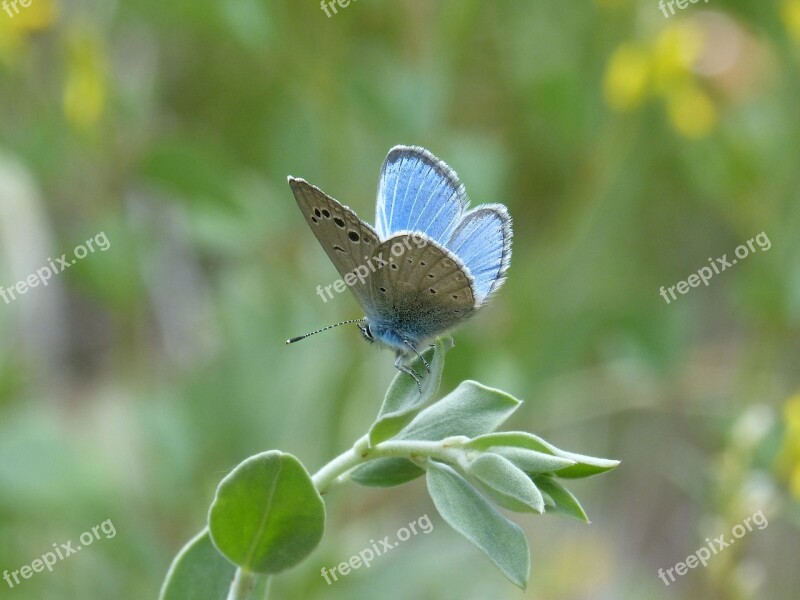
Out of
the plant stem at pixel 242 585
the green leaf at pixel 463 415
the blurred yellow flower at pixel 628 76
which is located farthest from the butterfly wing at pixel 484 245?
the blurred yellow flower at pixel 628 76

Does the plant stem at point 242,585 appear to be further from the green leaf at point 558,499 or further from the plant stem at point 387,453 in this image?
the green leaf at point 558,499

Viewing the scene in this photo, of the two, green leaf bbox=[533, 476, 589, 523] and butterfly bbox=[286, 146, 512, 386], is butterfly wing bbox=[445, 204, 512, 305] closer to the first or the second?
butterfly bbox=[286, 146, 512, 386]

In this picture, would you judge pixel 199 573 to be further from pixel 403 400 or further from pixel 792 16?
pixel 792 16

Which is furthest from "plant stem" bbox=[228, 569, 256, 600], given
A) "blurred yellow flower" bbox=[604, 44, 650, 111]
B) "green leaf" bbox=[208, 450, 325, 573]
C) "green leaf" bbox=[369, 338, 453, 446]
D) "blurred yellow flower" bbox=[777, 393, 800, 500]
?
"blurred yellow flower" bbox=[604, 44, 650, 111]

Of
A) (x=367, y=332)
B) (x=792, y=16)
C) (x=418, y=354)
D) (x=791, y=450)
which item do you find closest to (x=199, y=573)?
(x=418, y=354)

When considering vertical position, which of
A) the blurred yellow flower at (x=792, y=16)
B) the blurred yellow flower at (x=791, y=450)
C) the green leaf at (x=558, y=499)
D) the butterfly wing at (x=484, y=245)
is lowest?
the blurred yellow flower at (x=791, y=450)

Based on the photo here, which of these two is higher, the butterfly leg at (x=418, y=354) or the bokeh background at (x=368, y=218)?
the bokeh background at (x=368, y=218)

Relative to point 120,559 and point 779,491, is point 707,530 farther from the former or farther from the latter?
point 120,559
